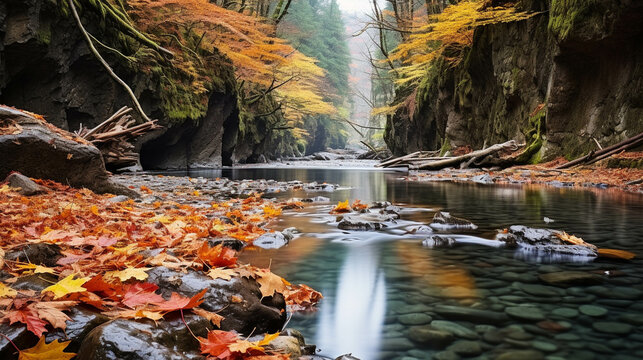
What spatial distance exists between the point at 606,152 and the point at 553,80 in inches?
118

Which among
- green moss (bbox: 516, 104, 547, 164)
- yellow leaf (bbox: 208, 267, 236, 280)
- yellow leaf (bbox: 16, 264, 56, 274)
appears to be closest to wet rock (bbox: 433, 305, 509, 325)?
yellow leaf (bbox: 208, 267, 236, 280)

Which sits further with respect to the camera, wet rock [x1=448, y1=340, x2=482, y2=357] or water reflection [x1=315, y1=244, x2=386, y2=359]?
water reflection [x1=315, y1=244, x2=386, y2=359]

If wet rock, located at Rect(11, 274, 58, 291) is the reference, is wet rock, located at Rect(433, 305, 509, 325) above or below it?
below

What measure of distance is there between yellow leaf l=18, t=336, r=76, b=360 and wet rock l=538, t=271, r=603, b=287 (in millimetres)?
2356

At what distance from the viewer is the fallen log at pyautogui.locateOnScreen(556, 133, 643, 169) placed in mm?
8243

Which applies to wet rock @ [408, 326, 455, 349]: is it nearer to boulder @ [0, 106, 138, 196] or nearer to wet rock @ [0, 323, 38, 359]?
wet rock @ [0, 323, 38, 359]

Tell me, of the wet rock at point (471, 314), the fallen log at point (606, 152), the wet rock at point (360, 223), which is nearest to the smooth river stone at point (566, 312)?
the wet rock at point (471, 314)

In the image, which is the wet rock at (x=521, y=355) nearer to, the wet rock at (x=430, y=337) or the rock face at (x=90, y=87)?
the wet rock at (x=430, y=337)

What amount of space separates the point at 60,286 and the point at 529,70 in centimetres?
1465

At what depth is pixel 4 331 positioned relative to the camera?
1.06 meters

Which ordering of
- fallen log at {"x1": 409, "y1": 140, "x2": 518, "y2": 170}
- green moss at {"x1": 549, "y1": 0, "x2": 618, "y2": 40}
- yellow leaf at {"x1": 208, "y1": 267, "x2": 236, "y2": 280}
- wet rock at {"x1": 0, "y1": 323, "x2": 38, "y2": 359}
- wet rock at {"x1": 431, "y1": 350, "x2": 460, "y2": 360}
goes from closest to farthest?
1. wet rock at {"x1": 0, "y1": 323, "x2": 38, "y2": 359}
2. wet rock at {"x1": 431, "y1": 350, "x2": 460, "y2": 360}
3. yellow leaf at {"x1": 208, "y1": 267, "x2": 236, "y2": 280}
4. green moss at {"x1": 549, "y1": 0, "x2": 618, "y2": 40}
5. fallen log at {"x1": 409, "y1": 140, "x2": 518, "y2": 170}

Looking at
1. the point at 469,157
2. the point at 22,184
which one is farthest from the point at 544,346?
the point at 469,157

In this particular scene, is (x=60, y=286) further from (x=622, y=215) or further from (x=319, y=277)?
(x=622, y=215)

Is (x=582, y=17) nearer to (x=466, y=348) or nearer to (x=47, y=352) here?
(x=466, y=348)
